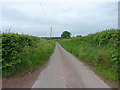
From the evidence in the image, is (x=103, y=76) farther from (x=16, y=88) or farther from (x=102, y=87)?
(x=16, y=88)

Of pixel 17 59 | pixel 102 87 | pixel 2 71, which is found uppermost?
pixel 17 59

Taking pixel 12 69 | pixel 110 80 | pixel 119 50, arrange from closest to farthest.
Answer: pixel 110 80
pixel 12 69
pixel 119 50

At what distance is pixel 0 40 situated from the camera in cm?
485

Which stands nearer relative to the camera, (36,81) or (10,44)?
(36,81)

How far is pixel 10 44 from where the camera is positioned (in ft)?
17.2

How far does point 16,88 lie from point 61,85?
1.77m

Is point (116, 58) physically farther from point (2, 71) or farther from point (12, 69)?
point (2, 71)

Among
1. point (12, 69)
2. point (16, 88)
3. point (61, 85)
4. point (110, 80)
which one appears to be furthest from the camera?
point (12, 69)

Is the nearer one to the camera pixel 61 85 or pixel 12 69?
pixel 61 85

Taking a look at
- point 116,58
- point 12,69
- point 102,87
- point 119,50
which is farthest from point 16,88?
point 119,50

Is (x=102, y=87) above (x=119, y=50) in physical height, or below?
below

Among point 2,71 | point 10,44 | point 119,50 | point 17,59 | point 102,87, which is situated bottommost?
point 102,87

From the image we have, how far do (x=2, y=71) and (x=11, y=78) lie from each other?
54 cm

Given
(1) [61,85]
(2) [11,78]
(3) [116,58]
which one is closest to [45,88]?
(1) [61,85]
